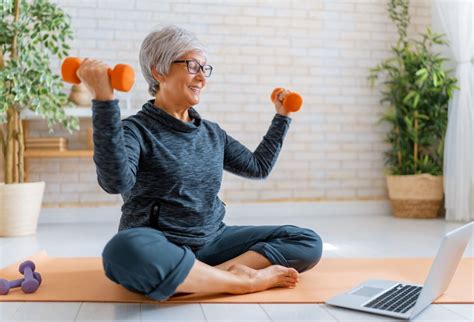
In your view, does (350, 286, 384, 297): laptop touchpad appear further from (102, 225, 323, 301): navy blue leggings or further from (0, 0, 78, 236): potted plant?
(0, 0, 78, 236): potted plant

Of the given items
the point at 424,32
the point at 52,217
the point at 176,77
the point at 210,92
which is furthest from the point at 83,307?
the point at 424,32

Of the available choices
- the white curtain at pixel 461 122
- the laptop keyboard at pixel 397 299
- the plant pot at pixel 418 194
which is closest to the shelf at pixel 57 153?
the plant pot at pixel 418 194

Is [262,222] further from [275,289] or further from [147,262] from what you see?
[147,262]

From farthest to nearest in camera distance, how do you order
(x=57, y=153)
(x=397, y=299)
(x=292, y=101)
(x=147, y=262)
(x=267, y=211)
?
1. (x=267, y=211)
2. (x=57, y=153)
3. (x=292, y=101)
4. (x=397, y=299)
5. (x=147, y=262)

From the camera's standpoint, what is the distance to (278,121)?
2.43m

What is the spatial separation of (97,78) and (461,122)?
341cm

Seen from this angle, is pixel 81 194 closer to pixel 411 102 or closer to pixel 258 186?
pixel 258 186

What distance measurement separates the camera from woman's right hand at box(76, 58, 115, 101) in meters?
1.62

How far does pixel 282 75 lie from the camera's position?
4.87 m

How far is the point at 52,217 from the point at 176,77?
2.72m

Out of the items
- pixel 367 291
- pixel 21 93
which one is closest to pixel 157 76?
pixel 367 291

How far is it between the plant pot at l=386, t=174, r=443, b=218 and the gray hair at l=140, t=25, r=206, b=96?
2.96 meters

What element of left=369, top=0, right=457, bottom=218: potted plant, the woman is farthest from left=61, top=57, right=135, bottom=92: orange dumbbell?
left=369, top=0, right=457, bottom=218: potted plant

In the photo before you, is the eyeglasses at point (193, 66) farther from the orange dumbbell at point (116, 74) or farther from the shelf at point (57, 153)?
the shelf at point (57, 153)
